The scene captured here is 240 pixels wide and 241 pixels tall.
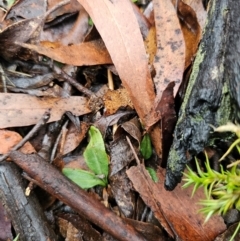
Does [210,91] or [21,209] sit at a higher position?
[210,91]

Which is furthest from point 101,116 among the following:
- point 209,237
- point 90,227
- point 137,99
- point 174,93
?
point 209,237

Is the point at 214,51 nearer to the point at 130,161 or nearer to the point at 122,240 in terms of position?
the point at 130,161

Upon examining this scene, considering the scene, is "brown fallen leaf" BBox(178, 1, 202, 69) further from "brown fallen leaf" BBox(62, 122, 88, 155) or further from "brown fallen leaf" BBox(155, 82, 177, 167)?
"brown fallen leaf" BBox(62, 122, 88, 155)

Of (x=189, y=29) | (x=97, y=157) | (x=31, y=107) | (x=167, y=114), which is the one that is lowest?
(x=97, y=157)

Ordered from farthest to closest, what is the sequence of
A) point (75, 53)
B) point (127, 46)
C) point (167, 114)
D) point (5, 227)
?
point (75, 53), point (127, 46), point (5, 227), point (167, 114)

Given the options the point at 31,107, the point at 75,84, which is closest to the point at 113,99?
the point at 75,84

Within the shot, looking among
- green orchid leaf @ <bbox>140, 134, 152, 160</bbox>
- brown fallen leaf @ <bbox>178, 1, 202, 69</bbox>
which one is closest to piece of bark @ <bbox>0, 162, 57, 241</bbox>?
green orchid leaf @ <bbox>140, 134, 152, 160</bbox>

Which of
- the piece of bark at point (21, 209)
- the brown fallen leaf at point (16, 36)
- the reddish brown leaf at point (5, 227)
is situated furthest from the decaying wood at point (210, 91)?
the brown fallen leaf at point (16, 36)

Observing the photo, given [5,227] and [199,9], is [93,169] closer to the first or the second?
[5,227]
